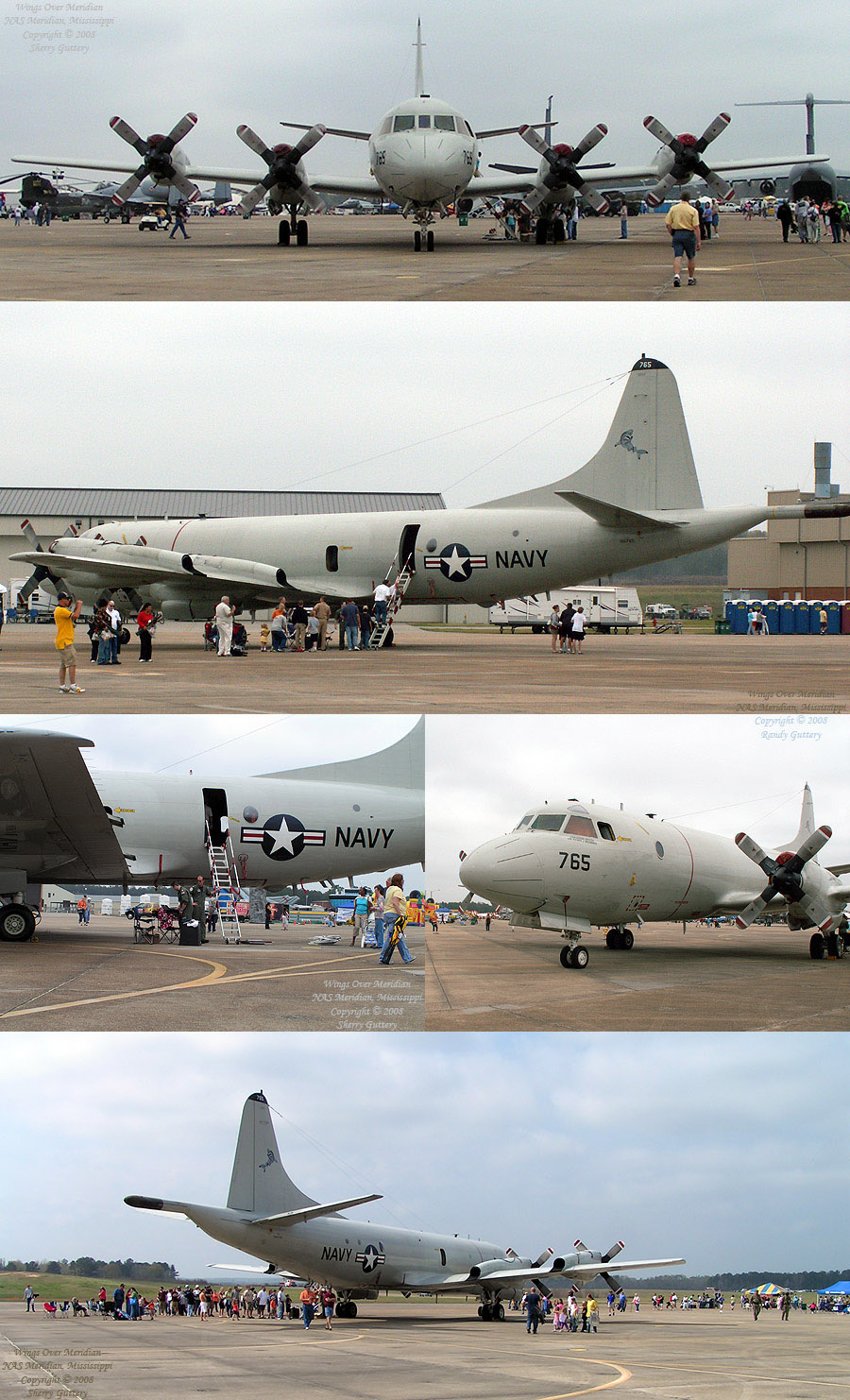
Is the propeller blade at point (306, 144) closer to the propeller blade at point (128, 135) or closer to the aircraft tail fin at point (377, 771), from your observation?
the propeller blade at point (128, 135)

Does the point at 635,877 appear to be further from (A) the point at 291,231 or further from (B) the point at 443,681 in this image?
(A) the point at 291,231

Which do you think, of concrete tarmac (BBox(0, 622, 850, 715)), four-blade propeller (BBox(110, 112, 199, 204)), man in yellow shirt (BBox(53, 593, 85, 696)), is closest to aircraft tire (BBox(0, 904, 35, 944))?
concrete tarmac (BBox(0, 622, 850, 715))

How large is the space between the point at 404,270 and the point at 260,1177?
60.0 feet

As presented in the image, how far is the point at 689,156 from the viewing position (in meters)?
27.9

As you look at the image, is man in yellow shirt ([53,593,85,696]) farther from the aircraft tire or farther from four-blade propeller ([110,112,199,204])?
four-blade propeller ([110,112,199,204])

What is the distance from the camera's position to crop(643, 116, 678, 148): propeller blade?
2702 cm

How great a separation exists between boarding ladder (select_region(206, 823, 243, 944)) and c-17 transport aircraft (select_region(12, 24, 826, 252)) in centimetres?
1404

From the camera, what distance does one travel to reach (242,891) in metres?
23.8

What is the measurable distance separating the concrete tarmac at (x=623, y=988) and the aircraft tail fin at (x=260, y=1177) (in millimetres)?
7407

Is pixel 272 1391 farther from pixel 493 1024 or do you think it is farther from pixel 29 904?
pixel 29 904

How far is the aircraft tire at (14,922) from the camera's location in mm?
18203

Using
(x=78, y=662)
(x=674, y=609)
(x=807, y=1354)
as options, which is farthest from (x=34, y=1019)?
(x=674, y=609)

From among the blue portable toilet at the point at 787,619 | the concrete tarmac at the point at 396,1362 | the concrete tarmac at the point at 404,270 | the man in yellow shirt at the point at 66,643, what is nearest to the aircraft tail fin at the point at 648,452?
the concrete tarmac at the point at 404,270

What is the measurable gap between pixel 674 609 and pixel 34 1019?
210 ft
